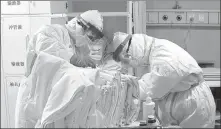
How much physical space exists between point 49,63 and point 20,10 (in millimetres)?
417

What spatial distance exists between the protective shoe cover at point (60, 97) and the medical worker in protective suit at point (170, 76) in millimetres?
408

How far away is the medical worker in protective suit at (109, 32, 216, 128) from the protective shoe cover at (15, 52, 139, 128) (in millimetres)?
408

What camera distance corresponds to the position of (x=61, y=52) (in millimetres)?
991

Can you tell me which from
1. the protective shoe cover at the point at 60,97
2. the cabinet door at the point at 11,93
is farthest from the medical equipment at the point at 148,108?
the cabinet door at the point at 11,93

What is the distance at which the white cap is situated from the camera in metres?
1.04

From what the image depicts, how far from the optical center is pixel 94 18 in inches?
42.3

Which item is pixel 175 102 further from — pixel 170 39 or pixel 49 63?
pixel 49 63

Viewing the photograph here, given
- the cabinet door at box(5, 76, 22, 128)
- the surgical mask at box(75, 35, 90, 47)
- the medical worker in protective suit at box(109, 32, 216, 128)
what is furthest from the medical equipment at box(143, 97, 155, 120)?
the cabinet door at box(5, 76, 22, 128)

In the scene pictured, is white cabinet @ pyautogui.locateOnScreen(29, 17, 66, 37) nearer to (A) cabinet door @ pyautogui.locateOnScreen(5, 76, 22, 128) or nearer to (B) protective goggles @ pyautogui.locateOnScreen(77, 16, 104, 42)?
(B) protective goggles @ pyautogui.locateOnScreen(77, 16, 104, 42)

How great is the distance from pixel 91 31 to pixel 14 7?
34cm

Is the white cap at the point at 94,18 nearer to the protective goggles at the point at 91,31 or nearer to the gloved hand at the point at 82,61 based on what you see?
the protective goggles at the point at 91,31

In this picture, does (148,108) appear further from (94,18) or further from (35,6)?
(35,6)

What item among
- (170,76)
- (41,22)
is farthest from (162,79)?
(41,22)

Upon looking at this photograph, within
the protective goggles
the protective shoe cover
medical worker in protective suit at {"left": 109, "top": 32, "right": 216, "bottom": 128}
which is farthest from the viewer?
medical worker in protective suit at {"left": 109, "top": 32, "right": 216, "bottom": 128}
